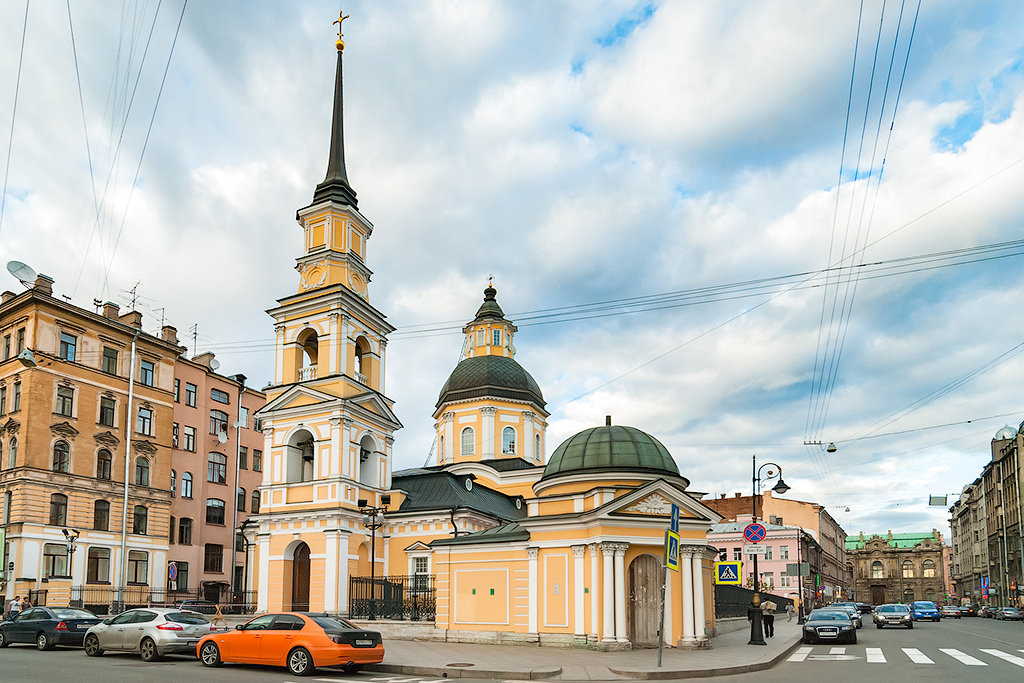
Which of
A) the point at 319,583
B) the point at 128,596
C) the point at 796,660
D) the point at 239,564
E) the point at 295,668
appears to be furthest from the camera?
the point at 239,564

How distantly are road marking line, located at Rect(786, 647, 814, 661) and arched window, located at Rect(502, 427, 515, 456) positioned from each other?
83.7 ft

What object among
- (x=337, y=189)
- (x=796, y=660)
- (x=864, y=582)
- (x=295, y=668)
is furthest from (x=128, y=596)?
(x=864, y=582)

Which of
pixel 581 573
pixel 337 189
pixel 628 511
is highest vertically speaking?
pixel 337 189

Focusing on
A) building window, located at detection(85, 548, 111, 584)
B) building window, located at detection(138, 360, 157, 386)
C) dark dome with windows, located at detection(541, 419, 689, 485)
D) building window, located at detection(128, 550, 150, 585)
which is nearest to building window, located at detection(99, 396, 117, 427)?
building window, located at detection(138, 360, 157, 386)

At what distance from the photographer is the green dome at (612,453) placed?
84.7 ft

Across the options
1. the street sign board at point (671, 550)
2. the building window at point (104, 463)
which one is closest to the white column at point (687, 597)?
the street sign board at point (671, 550)

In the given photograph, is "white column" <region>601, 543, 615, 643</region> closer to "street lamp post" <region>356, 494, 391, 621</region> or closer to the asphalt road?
the asphalt road

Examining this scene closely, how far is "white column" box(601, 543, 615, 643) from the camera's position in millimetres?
23438

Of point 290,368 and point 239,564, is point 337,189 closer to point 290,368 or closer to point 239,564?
point 290,368

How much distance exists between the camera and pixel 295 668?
17.4m

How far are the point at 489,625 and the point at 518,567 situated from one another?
2.12 meters

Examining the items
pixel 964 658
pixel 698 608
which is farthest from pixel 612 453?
pixel 964 658

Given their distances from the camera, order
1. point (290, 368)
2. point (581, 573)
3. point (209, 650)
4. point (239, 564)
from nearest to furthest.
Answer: point (209, 650)
point (581, 573)
point (290, 368)
point (239, 564)

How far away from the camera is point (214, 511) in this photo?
5147 centimetres
